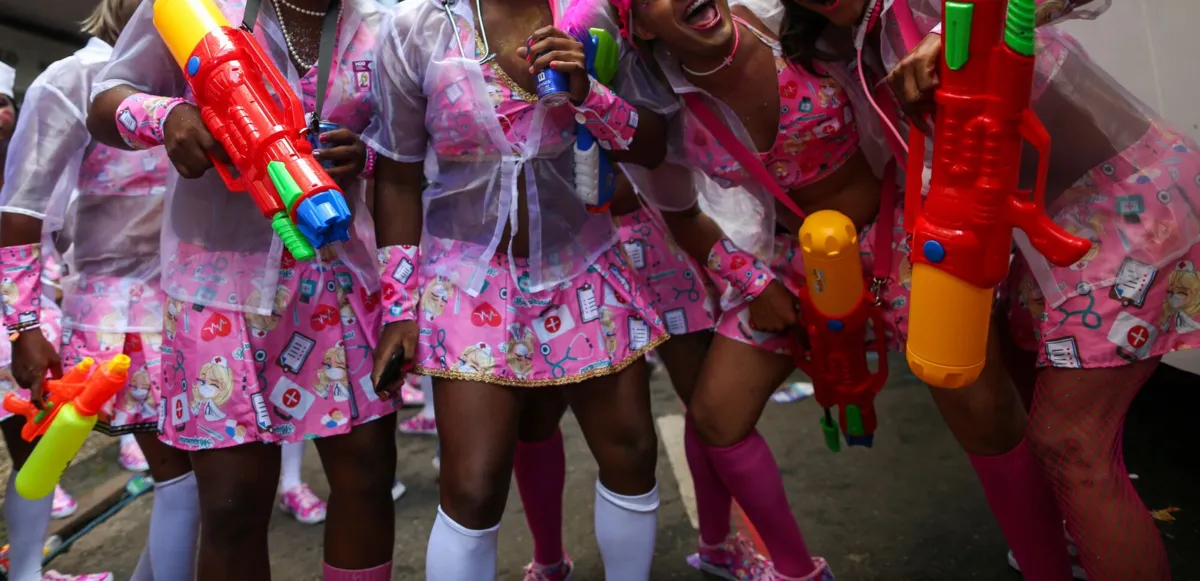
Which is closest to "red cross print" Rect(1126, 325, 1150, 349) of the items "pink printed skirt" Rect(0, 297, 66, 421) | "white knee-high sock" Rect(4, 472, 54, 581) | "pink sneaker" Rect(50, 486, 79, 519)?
"pink printed skirt" Rect(0, 297, 66, 421)

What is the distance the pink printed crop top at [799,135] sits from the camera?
2.27 m

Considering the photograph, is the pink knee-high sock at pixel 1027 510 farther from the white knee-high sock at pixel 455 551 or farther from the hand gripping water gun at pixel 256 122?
the hand gripping water gun at pixel 256 122

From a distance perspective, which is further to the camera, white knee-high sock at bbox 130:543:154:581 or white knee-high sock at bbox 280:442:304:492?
white knee-high sock at bbox 280:442:304:492

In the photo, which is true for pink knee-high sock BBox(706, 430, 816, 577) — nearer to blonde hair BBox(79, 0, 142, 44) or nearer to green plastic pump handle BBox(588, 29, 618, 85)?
green plastic pump handle BBox(588, 29, 618, 85)

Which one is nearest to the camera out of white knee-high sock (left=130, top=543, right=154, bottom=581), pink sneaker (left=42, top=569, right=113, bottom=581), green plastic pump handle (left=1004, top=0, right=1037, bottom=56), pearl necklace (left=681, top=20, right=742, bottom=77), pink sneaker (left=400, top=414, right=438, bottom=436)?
green plastic pump handle (left=1004, top=0, right=1037, bottom=56)

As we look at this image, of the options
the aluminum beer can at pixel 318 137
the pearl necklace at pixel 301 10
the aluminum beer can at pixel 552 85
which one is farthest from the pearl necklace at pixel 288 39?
the aluminum beer can at pixel 552 85

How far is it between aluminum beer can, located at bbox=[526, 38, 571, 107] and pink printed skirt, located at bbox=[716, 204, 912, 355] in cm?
80

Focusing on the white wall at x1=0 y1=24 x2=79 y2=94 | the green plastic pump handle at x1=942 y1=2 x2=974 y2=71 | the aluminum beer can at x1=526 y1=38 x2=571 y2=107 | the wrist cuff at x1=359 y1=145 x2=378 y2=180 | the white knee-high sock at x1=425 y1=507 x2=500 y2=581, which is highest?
the green plastic pump handle at x1=942 y1=2 x2=974 y2=71

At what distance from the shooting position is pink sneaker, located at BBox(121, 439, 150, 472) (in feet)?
14.8

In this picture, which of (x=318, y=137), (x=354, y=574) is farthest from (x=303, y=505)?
(x=318, y=137)

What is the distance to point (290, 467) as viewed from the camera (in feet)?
13.1

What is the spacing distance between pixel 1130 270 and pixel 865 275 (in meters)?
0.59

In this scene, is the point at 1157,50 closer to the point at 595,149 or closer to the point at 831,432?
the point at 831,432

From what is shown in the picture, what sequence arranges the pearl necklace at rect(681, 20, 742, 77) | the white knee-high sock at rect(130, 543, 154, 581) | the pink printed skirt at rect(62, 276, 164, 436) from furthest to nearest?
the white knee-high sock at rect(130, 543, 154, 581), the pink printed skirt at rect(62, 276, 164, 436), the pearl necklace at rect(681, 20, 742, 77)
